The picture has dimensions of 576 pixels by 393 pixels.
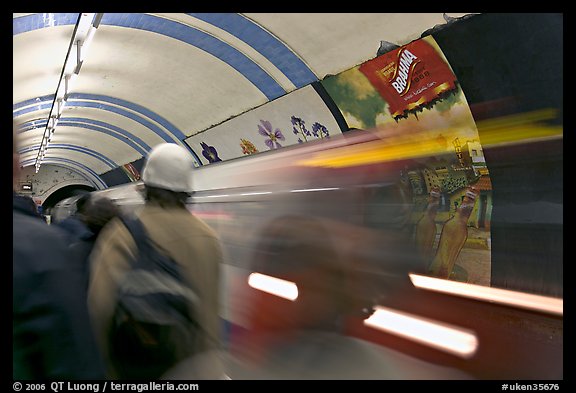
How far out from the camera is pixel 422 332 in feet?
10.3

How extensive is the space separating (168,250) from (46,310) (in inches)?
20.7

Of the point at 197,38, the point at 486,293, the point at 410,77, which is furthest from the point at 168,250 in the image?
the point at 197,38

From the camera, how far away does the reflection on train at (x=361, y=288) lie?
3023 millimetres

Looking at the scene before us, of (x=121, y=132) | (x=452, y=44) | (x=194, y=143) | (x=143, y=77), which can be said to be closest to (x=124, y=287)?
(x=452, y=44)

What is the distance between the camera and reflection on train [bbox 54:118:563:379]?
302cm

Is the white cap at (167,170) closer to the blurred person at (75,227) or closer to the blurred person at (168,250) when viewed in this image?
the blurred person at (168,250)

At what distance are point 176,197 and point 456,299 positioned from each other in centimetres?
202

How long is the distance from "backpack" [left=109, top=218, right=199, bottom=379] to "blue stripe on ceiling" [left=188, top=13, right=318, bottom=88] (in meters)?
6.43

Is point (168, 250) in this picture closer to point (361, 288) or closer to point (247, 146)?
point (361, 288)

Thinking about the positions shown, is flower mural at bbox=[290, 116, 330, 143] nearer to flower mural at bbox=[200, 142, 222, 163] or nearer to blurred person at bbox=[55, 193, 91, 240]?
flower mural at bbox=[200, 142, 222, 163]

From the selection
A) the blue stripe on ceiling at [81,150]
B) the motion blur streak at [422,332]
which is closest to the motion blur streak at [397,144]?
the motion blur streak at [422,332]

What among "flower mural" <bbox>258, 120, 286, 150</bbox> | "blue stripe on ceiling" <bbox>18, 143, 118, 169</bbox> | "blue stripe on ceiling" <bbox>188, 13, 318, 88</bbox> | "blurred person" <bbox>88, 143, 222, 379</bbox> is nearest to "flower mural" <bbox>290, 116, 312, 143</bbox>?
"flower mural" <bbox>258, 120, 286, 150</bbox>
